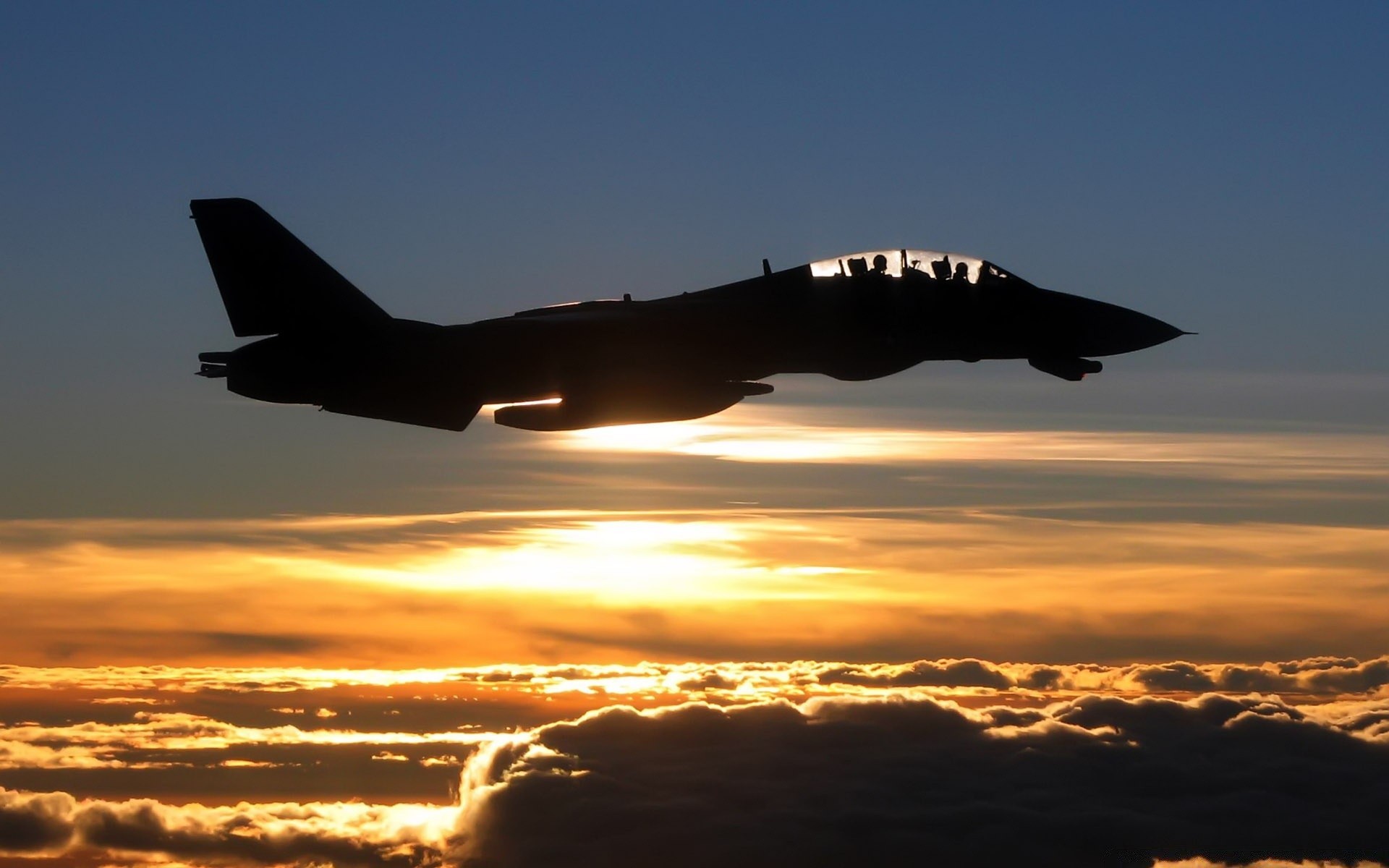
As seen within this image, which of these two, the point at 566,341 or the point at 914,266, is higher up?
the point at 914,266

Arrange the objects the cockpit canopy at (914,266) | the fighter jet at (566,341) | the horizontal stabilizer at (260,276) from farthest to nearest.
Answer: the cockpit canopy at (914,266) → the horizontal stabilizer at (260,276) → the fighter jet at (566,341)

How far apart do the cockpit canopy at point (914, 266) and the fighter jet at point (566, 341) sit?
0.04 meters

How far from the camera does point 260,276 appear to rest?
26422mm

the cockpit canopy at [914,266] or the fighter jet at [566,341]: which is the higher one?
the cockpit canopy at [914,266]

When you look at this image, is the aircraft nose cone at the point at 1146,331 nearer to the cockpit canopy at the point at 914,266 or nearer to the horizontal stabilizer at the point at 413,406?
the cockpit canopy at the point at 914,266

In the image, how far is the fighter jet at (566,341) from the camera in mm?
25656

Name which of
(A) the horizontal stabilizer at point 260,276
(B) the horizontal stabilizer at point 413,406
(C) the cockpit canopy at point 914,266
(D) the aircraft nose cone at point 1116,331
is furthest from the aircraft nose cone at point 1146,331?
(A) the horizontal stabilizer at point 260,276

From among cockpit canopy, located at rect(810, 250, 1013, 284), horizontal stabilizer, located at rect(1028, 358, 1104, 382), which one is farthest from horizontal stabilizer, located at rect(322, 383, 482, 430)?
horizontal stabilizer, located at rect(1028, 358, 1104, 382)

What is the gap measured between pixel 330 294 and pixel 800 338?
10.7m

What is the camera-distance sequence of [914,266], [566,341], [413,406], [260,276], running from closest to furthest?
1. [566,341]
2. [260,276]
3. [413,406]
4. [914,266]

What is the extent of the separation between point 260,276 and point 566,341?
711cm

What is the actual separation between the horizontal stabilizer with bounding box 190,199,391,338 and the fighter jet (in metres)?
0.03

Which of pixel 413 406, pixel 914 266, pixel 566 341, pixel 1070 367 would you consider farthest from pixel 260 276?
pixel 1070 367

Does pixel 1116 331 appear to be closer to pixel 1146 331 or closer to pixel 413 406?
pixel 1146 331
